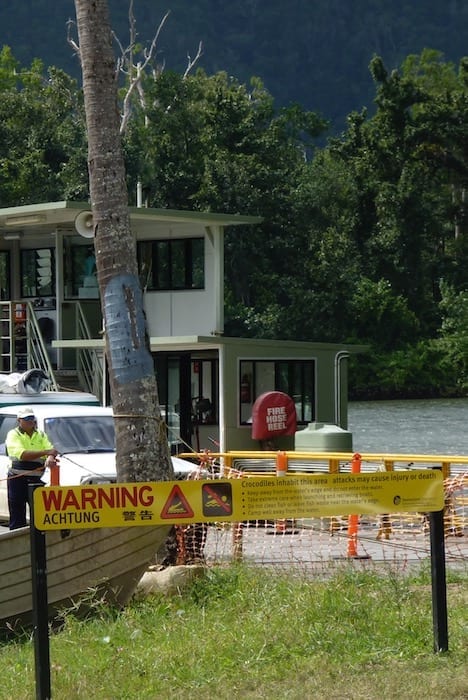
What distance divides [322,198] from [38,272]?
123 feet

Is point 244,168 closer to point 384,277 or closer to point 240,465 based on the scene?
point 384,277

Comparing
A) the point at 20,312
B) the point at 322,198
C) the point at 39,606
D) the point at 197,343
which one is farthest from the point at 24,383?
the point at 322,198

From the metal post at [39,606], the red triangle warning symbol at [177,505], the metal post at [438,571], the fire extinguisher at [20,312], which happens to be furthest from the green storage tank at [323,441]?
the metal post at [39,606]

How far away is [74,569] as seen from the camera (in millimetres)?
10492

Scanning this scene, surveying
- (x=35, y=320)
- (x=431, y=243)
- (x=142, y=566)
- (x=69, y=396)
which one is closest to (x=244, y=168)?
(x=431, y=243)

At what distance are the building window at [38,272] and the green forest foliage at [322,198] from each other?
30.6m

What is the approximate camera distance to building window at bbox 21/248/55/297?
97.4 ft

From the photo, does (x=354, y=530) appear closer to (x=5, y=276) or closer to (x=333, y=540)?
(x=333, y=540)

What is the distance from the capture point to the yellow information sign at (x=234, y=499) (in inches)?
321

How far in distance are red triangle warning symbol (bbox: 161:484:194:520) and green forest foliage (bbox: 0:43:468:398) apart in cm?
5207

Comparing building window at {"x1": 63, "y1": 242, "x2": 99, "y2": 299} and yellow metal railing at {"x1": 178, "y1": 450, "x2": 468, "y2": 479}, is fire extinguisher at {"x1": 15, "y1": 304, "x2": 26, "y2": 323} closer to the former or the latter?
building window at {"x1": 63, "y1": 242, "x2": 99, "y2": 299}

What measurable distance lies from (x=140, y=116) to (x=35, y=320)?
42.0 meters

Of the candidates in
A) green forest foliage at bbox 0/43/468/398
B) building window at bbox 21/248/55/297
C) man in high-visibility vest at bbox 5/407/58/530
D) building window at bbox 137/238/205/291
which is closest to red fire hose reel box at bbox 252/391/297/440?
building window at bbox 137/238/205/291

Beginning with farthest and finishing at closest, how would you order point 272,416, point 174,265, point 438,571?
point 174,265 → point 272,416 → point 438,571
